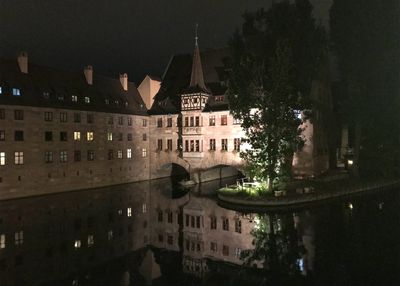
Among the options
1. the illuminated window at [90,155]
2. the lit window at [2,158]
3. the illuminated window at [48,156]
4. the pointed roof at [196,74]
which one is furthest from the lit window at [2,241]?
the pointed roof at [196,74]

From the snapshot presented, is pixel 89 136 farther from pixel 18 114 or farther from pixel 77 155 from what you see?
pixel 18 114

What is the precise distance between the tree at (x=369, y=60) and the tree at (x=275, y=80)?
15.8 feet

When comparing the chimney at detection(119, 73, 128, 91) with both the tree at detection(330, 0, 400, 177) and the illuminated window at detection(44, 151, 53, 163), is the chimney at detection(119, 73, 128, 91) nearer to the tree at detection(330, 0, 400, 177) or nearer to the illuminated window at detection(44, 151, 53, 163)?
the illuminated window at detection(44, 151, 53, 163)

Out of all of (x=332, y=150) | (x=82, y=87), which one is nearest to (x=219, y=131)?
(x=82, y=87)

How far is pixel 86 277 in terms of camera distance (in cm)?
1496

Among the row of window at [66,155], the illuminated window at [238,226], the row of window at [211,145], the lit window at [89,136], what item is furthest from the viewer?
the row of window at [211,145]

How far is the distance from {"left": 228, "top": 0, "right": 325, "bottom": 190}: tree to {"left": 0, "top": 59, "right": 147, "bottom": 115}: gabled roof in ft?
58.1

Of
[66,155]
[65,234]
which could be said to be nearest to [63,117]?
[66,155]

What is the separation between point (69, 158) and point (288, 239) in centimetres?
2611

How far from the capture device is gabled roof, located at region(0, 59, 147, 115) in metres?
35.0

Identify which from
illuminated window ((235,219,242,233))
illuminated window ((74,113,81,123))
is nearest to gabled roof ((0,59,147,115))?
illuminated window ((74,113,81,123))

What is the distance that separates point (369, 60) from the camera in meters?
35.1

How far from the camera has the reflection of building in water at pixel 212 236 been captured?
57.6 feet

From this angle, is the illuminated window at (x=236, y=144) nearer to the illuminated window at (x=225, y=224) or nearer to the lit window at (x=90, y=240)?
the illuminated window at (x=225, y=224)
